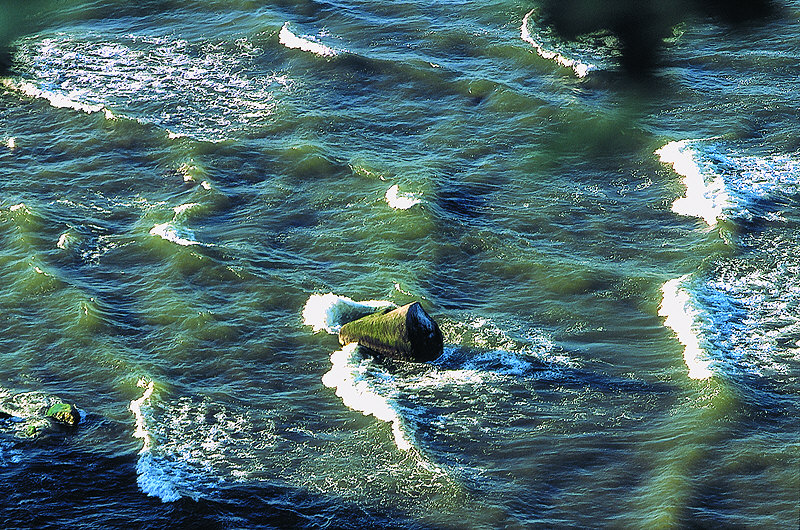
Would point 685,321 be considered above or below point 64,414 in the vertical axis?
below

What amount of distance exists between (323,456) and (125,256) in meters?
10.2

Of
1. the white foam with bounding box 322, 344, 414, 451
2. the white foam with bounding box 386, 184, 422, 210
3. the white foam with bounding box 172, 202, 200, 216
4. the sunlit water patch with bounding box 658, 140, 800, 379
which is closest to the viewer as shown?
the white foam with bounding box 322, 344, 414, 451

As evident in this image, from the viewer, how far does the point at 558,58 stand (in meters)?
36.8

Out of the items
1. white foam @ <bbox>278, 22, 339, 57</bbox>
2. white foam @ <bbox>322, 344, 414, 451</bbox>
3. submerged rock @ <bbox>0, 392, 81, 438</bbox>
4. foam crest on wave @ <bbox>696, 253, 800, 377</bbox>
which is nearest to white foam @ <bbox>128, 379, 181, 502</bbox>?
submerged rock @ <bbox>0, 392, 81, 438</bbox>

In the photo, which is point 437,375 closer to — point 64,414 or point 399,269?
point 399,269

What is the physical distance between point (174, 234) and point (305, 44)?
12443 mm

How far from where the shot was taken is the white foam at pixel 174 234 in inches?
1131

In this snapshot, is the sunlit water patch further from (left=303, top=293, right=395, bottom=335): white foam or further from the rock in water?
(left=303, top=293, right=395, bottom=335): white foam

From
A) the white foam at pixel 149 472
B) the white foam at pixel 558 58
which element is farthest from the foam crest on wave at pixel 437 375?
the white foam at pixel 558 58

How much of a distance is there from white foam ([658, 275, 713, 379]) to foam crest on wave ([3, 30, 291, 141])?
50.6ft

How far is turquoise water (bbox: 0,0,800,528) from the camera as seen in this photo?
20172 millimetres

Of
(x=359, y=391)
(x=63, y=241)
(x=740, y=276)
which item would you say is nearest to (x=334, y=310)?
(x=359, y=391)

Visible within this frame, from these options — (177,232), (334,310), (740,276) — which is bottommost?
(740,276)

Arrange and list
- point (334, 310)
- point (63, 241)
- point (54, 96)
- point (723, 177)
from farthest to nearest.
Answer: point (54, 96)
point (723, 177)
point (63, 241)
point (334, 310)
